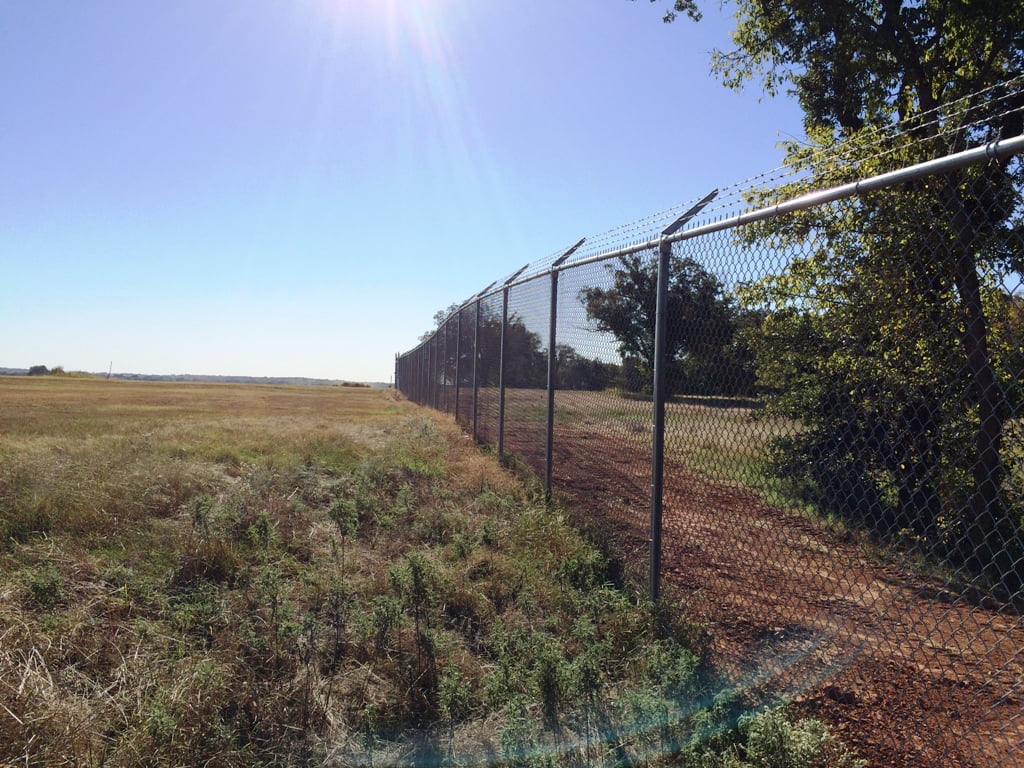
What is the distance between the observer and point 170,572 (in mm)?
4223

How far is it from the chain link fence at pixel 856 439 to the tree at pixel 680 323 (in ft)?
0.04

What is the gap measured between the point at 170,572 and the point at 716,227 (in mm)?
3579

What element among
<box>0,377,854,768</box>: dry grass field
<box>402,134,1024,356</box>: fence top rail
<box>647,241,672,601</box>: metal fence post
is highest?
<box>402,134,1024,356</box>: fence top rail

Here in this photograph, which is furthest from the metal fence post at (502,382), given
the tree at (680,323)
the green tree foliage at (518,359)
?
the tree at (680,323)

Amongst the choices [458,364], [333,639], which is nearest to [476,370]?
[458,364]

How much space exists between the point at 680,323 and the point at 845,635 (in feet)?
5.37

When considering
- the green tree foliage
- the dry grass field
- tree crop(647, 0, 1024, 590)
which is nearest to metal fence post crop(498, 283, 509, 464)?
the green tree foliage

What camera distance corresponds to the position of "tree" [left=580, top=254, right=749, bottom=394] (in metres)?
3.29

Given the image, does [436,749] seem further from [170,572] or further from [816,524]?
[170,572]

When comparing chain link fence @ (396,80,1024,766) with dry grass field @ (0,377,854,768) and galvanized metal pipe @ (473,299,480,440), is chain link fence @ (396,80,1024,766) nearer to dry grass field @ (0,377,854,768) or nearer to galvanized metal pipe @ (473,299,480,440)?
dry grass field @ (0,377,854,768)

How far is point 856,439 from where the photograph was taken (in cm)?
256

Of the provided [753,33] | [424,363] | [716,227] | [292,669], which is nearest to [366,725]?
[292,669]

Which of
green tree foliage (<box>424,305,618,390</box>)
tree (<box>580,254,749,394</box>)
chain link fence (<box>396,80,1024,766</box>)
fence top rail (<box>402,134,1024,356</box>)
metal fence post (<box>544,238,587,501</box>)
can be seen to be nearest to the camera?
fence top rail (<box>402,134,1024,356</box>)

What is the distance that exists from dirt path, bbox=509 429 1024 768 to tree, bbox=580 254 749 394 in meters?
0.55
